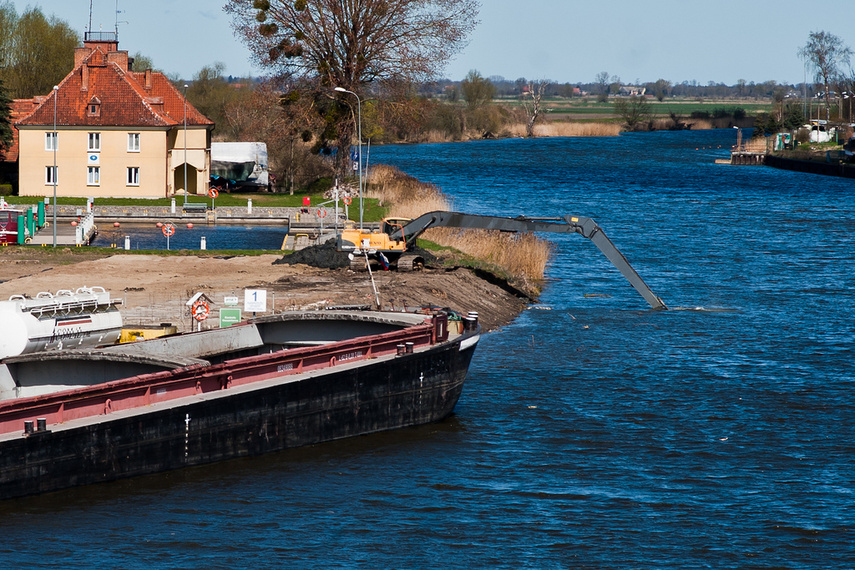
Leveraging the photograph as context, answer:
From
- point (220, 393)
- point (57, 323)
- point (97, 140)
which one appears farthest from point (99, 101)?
point (220, 393)

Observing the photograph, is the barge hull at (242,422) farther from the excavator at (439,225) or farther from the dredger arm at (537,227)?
the excavator at (439,225)

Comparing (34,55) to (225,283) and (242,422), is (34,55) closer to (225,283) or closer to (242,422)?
(225,283)

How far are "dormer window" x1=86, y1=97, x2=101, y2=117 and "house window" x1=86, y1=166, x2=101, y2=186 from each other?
3.77 m

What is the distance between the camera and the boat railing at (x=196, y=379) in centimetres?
2239

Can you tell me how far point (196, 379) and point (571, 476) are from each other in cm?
879

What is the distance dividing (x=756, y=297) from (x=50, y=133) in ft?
170

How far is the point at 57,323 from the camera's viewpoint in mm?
27672

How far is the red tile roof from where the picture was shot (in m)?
77.9

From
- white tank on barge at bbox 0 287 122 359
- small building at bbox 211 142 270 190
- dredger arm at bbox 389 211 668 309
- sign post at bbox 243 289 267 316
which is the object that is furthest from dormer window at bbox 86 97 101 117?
white tank on barge at bbox 0 287 122 359

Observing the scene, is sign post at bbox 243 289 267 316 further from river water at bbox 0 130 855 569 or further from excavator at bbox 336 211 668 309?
excavator at bbox 336 211 668 309

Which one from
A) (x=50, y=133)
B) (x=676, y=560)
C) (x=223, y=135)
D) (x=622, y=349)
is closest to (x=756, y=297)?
(x=622, y=349)

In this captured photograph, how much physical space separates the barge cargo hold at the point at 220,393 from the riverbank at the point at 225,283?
16.6 feet

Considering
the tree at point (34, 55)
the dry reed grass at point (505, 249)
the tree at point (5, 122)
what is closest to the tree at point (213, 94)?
the tree at point (34, 55)

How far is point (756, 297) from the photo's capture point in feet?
162
